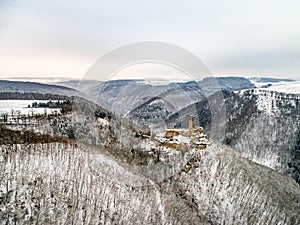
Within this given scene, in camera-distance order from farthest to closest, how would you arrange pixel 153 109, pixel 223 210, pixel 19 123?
pixel 153 109 → pixel 19 123 → pixel 223 210

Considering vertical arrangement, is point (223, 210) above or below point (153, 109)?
below

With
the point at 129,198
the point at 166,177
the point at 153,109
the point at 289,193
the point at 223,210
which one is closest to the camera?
the point at 129,198

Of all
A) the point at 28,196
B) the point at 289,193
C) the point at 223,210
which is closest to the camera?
the point at 28,196

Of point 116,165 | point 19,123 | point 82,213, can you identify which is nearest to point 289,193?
point 116,165

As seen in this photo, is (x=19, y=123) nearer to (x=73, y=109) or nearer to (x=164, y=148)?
(x=73, y=109)

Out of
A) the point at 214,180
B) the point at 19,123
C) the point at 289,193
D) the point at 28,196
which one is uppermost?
the point at 19,123

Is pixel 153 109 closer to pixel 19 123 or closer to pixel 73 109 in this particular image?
pixel 73 109

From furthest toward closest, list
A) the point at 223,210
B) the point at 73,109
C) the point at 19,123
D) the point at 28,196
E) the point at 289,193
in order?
the point at 73,109
the point at 289,193
the point at 19,123
the point at 223,210
the point at 28,196

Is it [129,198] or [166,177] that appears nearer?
[129,198]

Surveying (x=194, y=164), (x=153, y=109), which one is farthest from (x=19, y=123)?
(x=153, y=109)
